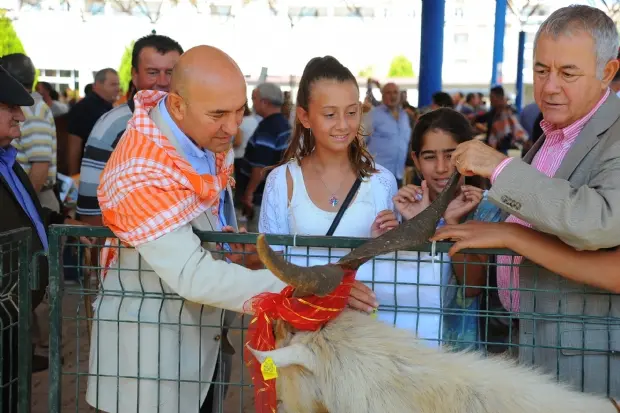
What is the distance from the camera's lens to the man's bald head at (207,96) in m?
2.82

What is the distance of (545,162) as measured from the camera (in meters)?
2.87

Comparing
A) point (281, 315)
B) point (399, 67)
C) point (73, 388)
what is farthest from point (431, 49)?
point (399, 67)

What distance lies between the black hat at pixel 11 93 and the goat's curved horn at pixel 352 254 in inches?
97.4

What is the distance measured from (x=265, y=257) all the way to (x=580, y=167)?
1.19 meters

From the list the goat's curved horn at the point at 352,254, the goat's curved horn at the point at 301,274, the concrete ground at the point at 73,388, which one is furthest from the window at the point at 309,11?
the goat's curved horn at the point at 301,274

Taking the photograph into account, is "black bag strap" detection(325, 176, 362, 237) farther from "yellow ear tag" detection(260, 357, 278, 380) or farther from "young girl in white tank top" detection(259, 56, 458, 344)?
"yellow ear tag" detection(260, 357, 278, 380)

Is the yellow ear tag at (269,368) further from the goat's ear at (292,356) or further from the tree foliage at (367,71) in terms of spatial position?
the tree foliage at (367,71)

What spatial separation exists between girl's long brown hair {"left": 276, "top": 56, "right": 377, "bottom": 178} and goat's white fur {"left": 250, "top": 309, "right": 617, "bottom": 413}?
50.8 inches

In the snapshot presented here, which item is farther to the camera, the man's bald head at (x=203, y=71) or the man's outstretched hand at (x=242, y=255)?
the man's outstretched hand at (x=242, y=255)

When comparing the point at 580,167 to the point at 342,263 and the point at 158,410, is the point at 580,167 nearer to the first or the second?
the point at 342,263

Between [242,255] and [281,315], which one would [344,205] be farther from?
[281,315]

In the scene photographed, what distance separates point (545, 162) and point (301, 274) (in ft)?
3.94

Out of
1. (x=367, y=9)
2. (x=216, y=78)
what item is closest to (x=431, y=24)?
(x=216, y=78)

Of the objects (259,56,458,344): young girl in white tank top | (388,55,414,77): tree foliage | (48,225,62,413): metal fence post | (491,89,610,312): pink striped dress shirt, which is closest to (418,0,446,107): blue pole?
(259,56,458,344): young girl in white tank top
